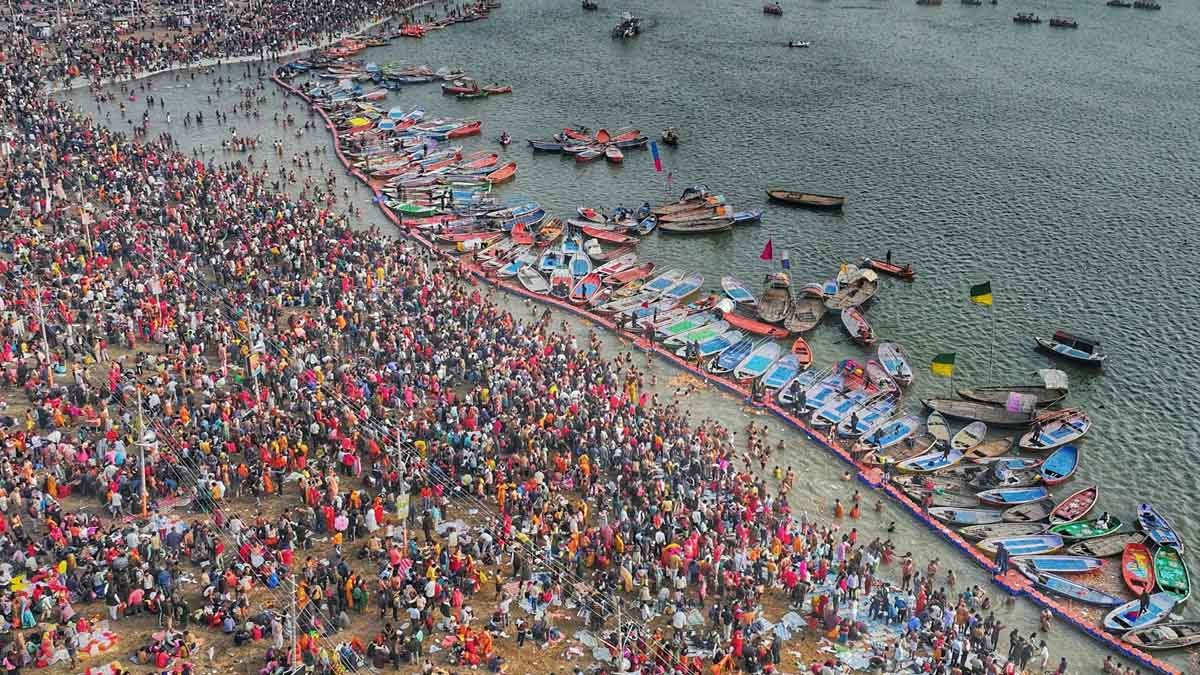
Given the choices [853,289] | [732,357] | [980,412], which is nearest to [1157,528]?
[980,412]

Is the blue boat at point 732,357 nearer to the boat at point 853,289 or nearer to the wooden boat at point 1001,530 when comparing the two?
the boat at point 853,289

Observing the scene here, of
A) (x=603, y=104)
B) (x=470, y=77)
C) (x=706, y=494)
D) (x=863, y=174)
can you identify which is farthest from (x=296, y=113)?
(x=706, y=494)

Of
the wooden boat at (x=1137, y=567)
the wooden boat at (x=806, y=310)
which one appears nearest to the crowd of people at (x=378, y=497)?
the wooden boat at (x=1137, y=567)

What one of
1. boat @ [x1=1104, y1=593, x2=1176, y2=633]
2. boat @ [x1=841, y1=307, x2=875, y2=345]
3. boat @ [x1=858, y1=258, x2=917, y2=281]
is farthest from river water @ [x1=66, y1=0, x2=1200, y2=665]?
boat @ [x1=1104, y1=593, x2=1176, y2=633]

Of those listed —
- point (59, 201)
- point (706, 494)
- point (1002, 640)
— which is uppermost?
point (59, 201)

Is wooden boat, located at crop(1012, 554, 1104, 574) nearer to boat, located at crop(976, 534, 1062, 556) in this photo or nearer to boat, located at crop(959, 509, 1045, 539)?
boat, located at crop(976, 534, 1062, 556)

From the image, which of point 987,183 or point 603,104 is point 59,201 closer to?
point 603,104

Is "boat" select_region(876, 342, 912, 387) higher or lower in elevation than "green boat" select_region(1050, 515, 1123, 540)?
higher

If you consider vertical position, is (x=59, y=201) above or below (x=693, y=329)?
above
